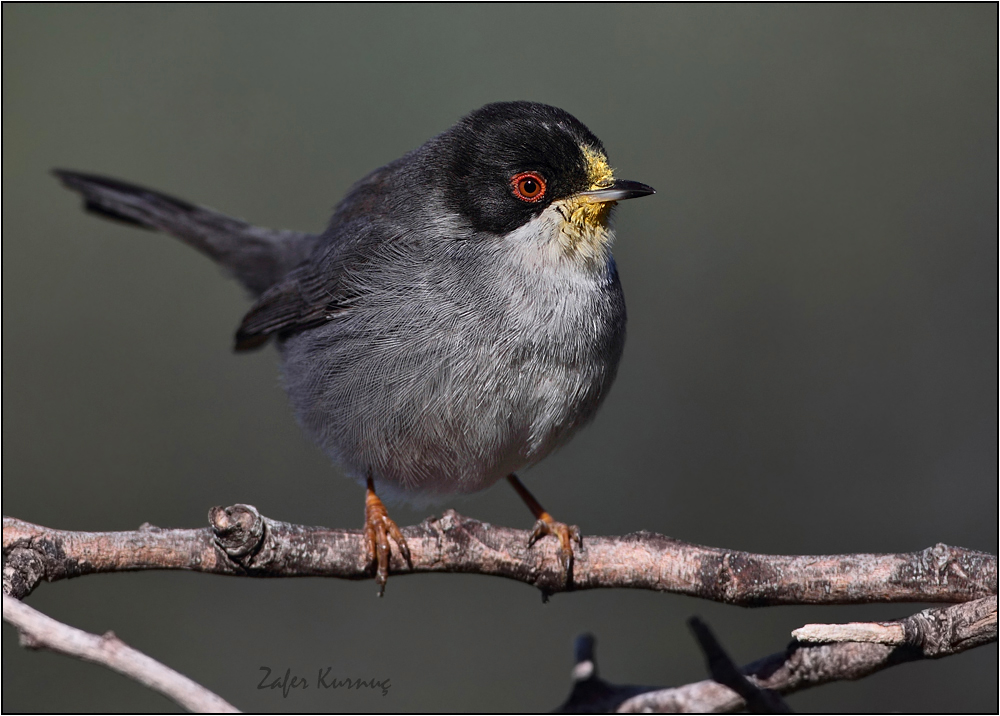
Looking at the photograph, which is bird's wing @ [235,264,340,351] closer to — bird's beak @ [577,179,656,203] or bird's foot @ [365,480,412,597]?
bird's foot @ [365,480,412,597]

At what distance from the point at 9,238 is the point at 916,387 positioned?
832 centimetres

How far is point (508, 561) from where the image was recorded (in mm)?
4016

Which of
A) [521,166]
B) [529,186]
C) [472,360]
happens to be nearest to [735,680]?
[472,360]

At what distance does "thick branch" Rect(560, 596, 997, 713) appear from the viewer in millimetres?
3250

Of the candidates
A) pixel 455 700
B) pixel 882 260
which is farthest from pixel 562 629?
pixel 882 260

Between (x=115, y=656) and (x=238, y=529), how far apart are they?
42.2 inches

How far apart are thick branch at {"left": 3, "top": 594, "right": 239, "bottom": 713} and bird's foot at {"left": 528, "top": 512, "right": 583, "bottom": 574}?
79.2 inches

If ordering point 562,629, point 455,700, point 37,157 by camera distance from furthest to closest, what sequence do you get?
point 37,157 → point 562,629 → point 455,700

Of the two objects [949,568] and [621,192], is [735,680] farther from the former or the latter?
[621,192]

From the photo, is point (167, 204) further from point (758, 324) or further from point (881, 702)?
point (881, 702)

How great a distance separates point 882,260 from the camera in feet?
25.3

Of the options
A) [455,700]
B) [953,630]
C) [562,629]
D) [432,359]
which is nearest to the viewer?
[953,630]

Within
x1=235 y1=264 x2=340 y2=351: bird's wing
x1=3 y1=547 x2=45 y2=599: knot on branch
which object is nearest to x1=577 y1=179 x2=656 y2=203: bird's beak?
x1=235 y1=264 x2=340 y2=351: bird's wing

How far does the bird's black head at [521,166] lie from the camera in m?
4.17
